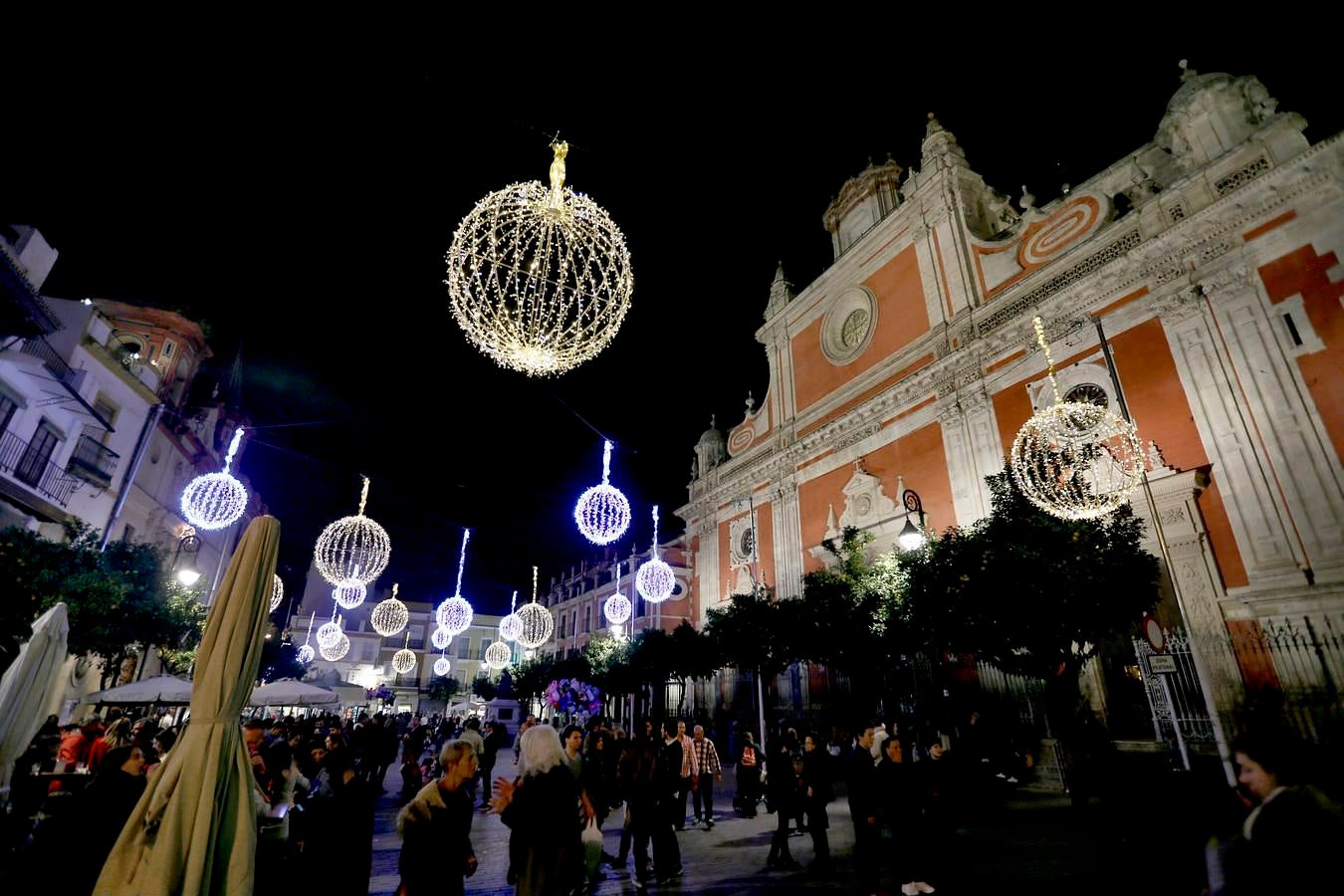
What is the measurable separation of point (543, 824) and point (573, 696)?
30214 mm

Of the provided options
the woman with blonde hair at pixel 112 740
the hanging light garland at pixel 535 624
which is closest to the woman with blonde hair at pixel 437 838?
the woman with blonde hair at pixel 112 740

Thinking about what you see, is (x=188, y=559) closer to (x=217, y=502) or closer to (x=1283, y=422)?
(x=217, y=502)

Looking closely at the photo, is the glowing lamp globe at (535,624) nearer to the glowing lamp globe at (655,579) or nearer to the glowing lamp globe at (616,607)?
the glowing lamp globe at (616,607)

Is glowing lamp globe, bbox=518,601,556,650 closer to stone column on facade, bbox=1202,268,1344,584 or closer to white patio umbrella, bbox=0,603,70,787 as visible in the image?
white patio umbrella, bbox=0,603,70,787

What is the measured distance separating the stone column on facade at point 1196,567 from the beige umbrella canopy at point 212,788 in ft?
42.6

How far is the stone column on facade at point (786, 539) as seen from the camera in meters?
21.3

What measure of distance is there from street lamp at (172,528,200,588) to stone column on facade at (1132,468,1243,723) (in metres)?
26.1

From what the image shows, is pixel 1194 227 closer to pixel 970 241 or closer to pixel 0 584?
pixel 970 241

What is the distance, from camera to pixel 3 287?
12.2 meters

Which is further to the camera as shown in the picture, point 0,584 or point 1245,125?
point 1245,125

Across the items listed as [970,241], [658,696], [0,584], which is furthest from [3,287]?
[970,241]

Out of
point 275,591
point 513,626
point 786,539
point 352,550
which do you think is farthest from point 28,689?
point 786,539

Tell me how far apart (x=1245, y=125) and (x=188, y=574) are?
101 feet

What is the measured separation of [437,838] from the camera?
343 centimetres
